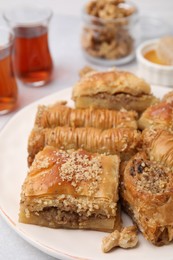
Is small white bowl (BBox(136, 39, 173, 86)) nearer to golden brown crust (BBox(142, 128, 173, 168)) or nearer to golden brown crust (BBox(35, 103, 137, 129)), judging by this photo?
golden brown crust (BBox(35, 103, 137, 129))

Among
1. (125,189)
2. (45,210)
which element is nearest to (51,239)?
(45,210)

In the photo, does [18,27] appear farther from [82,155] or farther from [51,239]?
[51,239]

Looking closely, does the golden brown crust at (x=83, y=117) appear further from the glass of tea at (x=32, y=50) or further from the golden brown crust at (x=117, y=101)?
the glass of tea at (x=32, y=50)

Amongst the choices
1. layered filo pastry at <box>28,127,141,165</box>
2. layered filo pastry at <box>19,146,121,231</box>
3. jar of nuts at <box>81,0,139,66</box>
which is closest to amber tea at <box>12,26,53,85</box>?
jar of nuts at <box>81,0,139,66</box>

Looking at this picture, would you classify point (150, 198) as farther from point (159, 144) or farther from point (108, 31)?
point (108, 31)

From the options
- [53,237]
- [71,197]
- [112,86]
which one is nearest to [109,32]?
[112,86]

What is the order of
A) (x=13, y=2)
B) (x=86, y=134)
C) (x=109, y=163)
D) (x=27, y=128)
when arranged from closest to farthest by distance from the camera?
(x=109, y=163) → (x=86, y=134) → (x=27, y=128) → (x=13, y=2)
